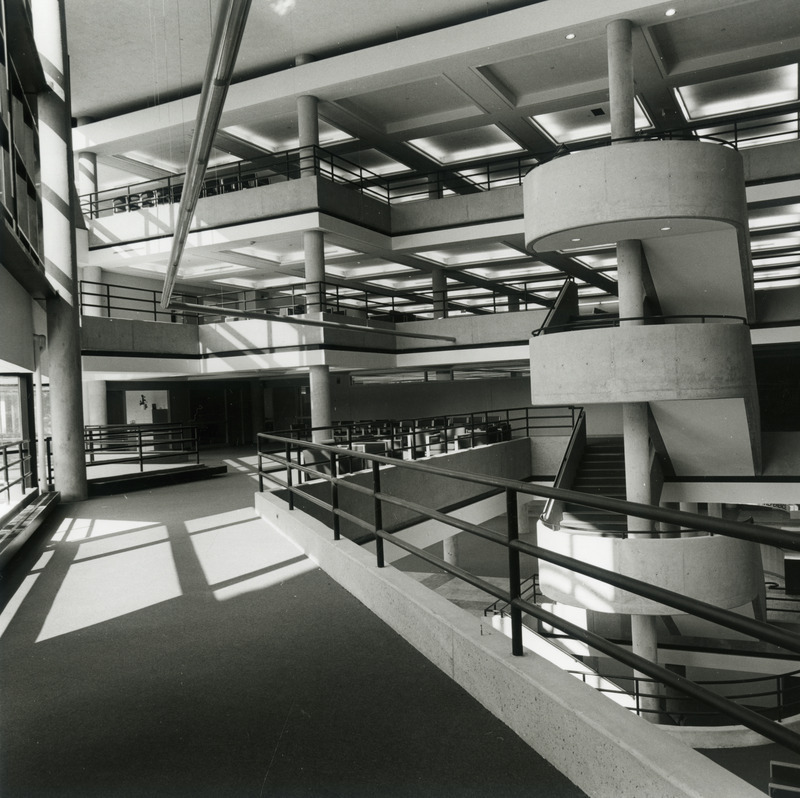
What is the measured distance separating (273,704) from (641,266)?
11.3 metres

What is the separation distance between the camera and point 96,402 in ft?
76.8

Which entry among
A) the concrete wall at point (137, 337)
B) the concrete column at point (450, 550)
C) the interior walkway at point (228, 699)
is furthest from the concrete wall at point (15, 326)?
the concrete column at point (450, 550)

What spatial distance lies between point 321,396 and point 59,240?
9.04 m

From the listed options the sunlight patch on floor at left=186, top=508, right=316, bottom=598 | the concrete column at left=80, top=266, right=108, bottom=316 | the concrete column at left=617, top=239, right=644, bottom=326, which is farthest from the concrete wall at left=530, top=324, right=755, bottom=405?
the concrete column at left=80, top=266, right=108, bottom=316

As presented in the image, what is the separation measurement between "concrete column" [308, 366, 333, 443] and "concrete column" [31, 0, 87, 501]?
26.6ft

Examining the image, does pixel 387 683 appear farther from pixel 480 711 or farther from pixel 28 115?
pixel 28 115

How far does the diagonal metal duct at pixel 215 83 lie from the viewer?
351cm

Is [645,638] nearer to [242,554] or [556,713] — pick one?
[242,554]

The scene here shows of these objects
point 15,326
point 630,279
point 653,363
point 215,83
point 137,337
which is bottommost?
point 653,363

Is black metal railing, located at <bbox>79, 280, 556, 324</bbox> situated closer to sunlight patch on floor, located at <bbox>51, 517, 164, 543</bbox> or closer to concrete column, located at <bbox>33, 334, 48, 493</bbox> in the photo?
concrete column, located at <bbox>33, 334, 48, 493</bbox>

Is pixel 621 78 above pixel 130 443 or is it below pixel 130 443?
above

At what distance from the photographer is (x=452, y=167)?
24.4m

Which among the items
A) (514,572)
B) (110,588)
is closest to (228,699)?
(514,572)

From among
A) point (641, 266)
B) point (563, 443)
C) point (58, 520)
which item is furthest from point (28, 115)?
point (563, 443)
